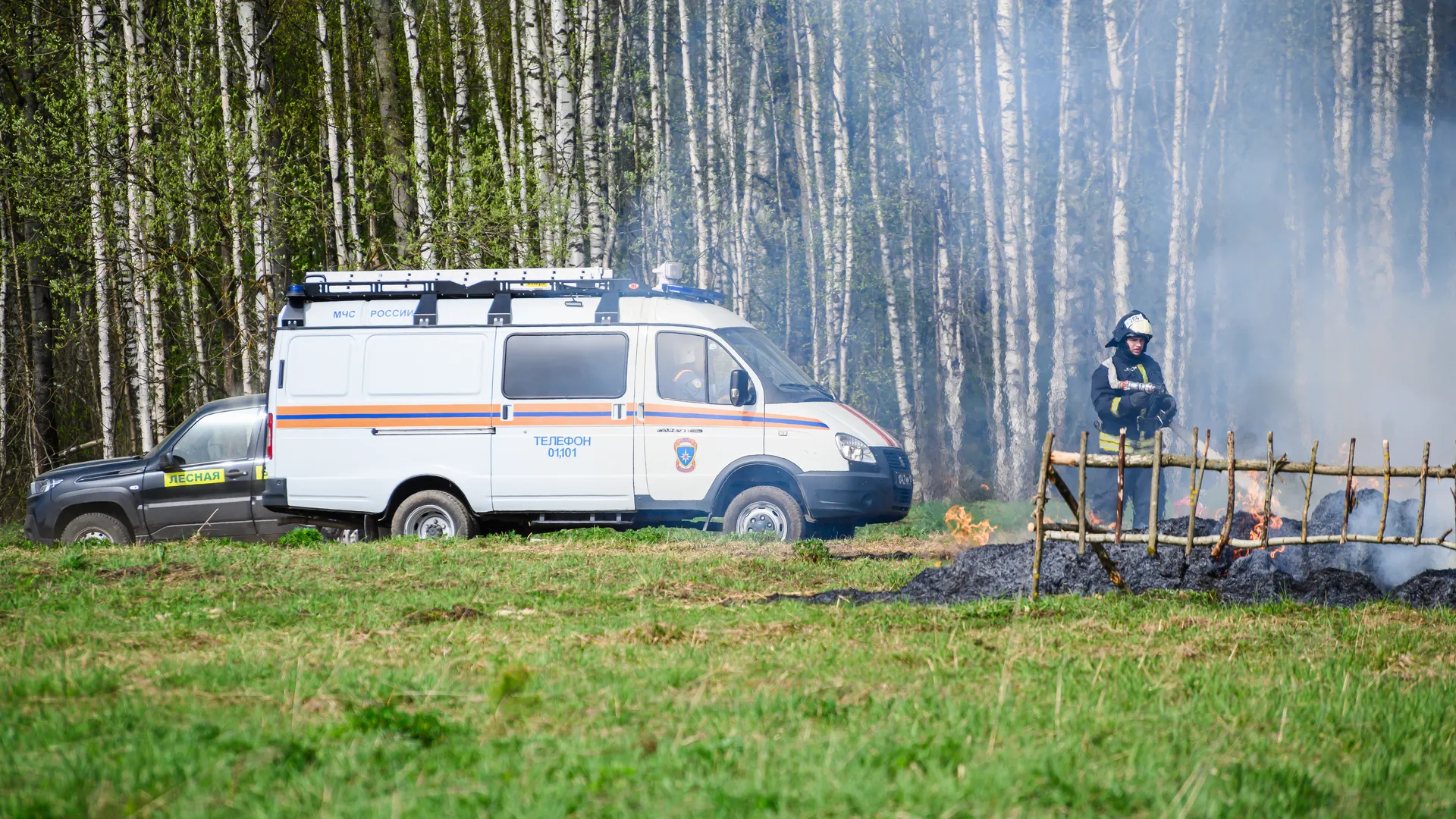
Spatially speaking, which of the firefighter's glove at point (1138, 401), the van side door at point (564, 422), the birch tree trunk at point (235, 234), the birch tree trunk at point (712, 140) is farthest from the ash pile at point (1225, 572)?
the birch tree trunk at point (712, 140)

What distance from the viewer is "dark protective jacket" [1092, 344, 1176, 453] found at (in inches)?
414

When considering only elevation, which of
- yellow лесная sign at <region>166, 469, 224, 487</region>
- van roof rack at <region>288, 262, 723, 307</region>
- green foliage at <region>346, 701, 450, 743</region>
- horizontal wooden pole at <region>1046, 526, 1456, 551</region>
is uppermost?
van roof rack at <region>288, 262, 723, 307</region>

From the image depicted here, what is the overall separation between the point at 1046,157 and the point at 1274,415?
29.8 feet

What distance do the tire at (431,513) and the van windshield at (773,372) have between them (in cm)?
305

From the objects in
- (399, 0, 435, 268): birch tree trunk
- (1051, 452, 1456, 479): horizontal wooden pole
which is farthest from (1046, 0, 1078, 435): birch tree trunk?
(1051, 452, 1456, 479): horizontal wooden pole

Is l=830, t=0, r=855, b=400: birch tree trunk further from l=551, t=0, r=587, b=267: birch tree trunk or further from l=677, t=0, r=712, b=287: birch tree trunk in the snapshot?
l=551, t=0, r=587, b=267: birch tree trunk

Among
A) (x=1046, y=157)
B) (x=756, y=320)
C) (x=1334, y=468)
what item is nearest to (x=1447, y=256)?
(x=1046, y=157)

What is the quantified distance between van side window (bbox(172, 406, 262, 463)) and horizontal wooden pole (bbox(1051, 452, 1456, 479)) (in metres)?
8.65

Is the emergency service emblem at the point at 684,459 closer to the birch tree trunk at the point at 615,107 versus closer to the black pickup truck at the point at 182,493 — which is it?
the black pickup truck at the point at 182,493

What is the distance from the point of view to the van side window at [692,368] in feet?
37.1

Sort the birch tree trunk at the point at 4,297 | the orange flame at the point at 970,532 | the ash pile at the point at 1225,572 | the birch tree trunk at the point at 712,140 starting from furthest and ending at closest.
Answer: the birch tree trunk at the point at 712,140
the birch tree trunk at the point at 4,297
the orange flame at the point at 970,532
the ash pile at the point at 1225,572

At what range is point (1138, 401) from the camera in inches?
409

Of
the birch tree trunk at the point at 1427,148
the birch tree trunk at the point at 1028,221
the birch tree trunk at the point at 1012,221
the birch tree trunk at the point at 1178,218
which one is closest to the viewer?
the birch tree trunk at the point at 1012,221

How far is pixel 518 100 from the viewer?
24953 millimetres
